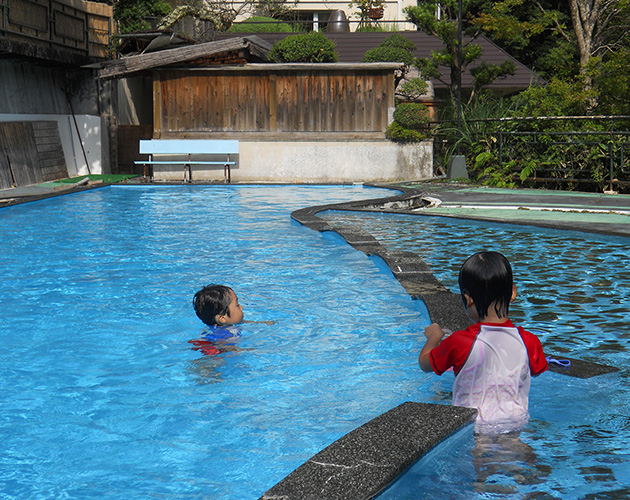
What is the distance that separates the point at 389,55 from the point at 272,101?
3.76m

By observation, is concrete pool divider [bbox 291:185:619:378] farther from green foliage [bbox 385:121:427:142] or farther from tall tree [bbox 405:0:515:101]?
tall tree [bbox 405:0:515:101]

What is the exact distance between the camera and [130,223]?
1211cm

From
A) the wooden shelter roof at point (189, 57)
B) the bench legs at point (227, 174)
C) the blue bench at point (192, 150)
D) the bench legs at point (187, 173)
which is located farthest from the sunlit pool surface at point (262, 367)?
the wooden shelter roof at point (189, 57)

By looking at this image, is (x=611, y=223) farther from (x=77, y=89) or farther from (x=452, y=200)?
(x=77, y=89)

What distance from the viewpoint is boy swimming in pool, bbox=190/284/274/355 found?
17.4ft

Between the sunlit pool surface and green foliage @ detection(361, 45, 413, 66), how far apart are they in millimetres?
12138

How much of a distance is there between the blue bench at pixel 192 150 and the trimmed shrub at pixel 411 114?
477 centimetres

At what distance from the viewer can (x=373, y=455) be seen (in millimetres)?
2945

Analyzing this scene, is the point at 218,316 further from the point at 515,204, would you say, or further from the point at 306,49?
the point at 306,49

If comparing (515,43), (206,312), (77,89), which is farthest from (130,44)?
(206,312)

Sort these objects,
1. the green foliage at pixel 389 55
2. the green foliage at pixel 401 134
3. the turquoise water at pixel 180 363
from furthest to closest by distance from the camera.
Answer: the green foliage at pixel 389 55 < the green foliage at pixel 401 134 < the turquoise water at pixel 180 363

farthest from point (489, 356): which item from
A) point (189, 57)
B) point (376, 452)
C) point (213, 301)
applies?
point (189, 57)

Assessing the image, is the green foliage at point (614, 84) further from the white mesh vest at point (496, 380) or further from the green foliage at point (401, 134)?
the white mesh vest at point (496, 380)

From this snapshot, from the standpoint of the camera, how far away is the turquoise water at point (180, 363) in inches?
141
